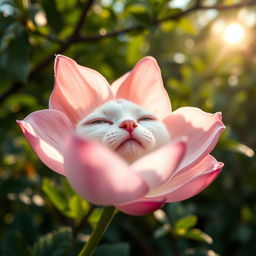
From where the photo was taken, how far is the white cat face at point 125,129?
630 mm

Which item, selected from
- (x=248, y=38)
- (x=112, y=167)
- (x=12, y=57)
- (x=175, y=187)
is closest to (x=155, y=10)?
(x=12, y=57)

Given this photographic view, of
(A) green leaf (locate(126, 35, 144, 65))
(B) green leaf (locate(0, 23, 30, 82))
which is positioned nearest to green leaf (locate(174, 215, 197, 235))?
(B) green leaf (locate(0, 23, 30, 82))

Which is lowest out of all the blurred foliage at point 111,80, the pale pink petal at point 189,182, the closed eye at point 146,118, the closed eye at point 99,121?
the blurred foliage at point 111,80

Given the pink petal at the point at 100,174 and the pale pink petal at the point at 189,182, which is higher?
the pink petal at the point at 100,174

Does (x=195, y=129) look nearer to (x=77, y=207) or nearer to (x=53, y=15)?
(x=77, y=207)

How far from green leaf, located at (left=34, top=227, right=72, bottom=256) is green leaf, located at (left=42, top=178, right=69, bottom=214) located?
0.05m

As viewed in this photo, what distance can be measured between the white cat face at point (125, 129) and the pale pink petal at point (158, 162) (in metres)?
0.12

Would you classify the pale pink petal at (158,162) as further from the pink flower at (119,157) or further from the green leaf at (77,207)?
the green leaf at (77,207)

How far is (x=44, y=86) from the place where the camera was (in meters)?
1.55

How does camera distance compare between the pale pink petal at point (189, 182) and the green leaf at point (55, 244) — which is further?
the green leaf at point (55, 244)

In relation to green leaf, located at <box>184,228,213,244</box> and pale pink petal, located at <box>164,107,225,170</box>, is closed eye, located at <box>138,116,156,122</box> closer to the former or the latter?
pale pink petal, located at <box>164,107,225,170</box>

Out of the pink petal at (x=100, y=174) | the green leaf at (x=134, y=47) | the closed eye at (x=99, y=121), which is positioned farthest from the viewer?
the green leaf at (x=134, y=47)

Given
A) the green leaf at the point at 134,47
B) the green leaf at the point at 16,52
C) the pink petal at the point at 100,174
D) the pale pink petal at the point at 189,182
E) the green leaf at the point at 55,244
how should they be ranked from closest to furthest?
1. the pink petal at the point at 100,174
2. the pale pink petal at the point at 189,182
3. the green leaf at the point at 55,244
4. the green leaf at the point at 16,52
5. the green leaf at the point at 134,47

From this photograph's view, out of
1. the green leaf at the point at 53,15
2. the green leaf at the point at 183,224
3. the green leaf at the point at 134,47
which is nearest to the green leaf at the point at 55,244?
the green leaf at the point at 183,224
